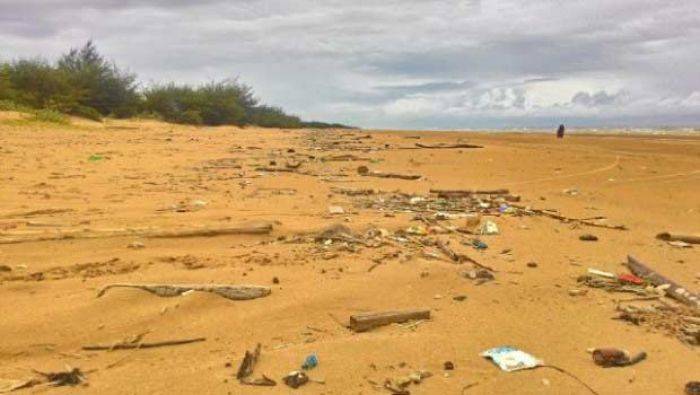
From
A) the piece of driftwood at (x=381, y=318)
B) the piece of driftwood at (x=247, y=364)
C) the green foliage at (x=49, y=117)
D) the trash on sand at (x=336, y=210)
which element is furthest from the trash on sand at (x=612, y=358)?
the green foliage at (x=49, y=117)

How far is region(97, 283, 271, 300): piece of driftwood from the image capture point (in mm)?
3453

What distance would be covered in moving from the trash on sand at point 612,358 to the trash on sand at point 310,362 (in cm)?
124

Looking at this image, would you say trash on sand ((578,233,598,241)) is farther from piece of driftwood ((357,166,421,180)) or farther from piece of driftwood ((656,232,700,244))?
piece of driftwood ((357,166,421,180))

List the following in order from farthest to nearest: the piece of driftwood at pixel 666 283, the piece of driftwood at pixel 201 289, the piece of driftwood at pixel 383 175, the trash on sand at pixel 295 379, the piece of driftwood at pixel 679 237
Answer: the piece of driftwood at pixel 383 175, the piece of driftwood at pixel 679 237, the piece of driftwood at pixel 666 283, the piece of driftwood at pixel 201 289, the trash on sand at pixel 295 379

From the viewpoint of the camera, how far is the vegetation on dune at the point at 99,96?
810 inches

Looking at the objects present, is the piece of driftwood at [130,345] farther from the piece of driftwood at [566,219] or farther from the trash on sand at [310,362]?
the piece of driftwood at [566,219]

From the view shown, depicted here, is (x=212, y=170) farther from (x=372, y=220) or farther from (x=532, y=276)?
(x=532, y=276)

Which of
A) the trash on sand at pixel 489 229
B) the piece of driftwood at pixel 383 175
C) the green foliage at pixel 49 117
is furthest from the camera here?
the green foliage at pixel 49 117

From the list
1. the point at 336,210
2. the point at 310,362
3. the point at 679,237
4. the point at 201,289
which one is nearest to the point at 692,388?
the point at 310,362

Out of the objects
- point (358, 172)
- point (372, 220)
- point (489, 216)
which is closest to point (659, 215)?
point (489, 216)

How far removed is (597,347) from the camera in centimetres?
310

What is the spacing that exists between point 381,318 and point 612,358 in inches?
41.8

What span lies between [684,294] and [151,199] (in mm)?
4518

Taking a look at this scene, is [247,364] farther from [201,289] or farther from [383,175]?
[383,175]
